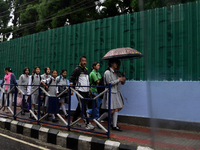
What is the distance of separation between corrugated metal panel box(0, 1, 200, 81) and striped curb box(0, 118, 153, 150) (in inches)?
81.5

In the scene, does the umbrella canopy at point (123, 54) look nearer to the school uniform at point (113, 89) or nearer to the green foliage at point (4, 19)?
the school uniform at point (113, 89)

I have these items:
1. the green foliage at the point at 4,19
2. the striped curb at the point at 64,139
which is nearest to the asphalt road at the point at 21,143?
the striped curb at the point at 64,139

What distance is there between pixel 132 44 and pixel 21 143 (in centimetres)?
390

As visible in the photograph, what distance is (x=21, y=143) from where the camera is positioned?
16.0 feet

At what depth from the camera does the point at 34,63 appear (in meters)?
9.70

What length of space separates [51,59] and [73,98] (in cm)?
Answer: 201

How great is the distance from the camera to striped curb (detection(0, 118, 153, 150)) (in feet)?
13.2

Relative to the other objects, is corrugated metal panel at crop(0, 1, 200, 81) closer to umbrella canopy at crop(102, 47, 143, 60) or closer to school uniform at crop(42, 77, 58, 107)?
umbrella canopy at crop(102, 47, 143, 60)

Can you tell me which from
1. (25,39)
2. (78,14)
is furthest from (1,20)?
(25,39)

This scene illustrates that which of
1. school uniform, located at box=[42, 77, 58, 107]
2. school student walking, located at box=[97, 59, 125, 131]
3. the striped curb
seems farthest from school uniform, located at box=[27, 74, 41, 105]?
school student walking, located at box=[97, 59, 125, 131]

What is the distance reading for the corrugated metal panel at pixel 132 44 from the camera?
1788 mm

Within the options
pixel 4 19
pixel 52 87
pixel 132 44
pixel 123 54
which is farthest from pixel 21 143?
pixel 4 19

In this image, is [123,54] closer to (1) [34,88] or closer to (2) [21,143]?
(2) [21,143]

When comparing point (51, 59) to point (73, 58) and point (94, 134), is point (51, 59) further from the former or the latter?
point (94, 134)
